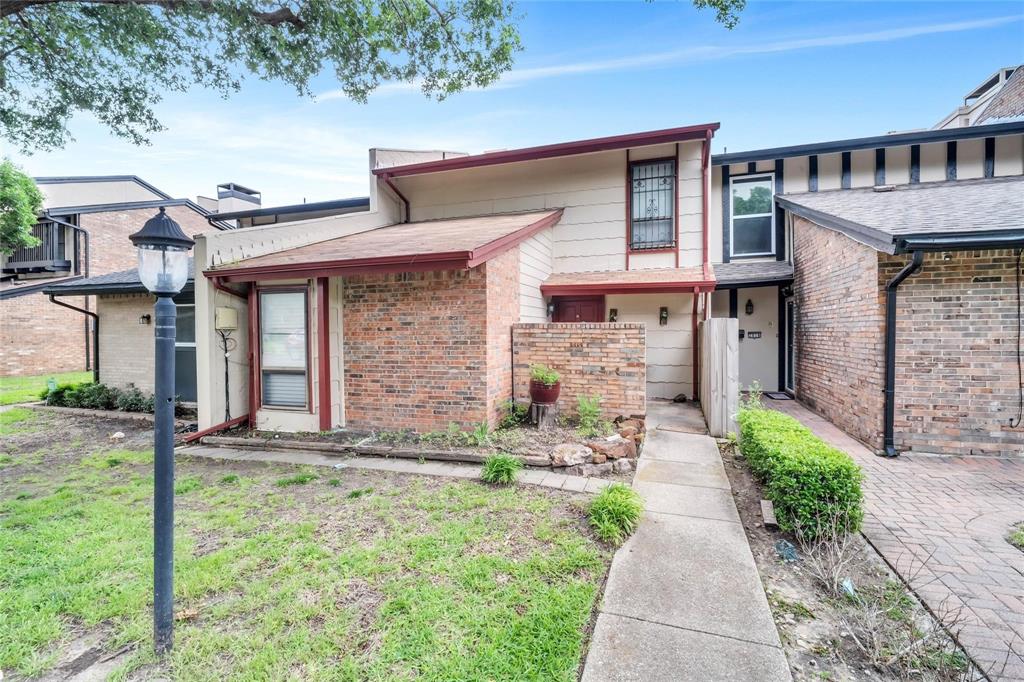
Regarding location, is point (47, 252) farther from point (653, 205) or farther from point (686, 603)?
point (686, 603)

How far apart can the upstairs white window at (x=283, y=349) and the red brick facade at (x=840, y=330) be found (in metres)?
8.33

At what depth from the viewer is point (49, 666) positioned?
2.18 meters

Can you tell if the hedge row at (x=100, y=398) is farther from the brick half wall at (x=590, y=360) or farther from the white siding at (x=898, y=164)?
the white siding at (x=898, y=164)

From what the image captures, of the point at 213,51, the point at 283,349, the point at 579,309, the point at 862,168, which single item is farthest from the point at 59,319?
the point at 862,168

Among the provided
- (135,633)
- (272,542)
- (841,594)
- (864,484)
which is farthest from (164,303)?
(864,484)

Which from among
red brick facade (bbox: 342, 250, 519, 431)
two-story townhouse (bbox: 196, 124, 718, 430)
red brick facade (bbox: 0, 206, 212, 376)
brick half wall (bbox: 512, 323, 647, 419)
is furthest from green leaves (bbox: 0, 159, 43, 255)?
brick half wall (bbox: 512, 323, 647, 419)

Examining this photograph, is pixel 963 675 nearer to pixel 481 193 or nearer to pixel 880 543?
pixel 880 543

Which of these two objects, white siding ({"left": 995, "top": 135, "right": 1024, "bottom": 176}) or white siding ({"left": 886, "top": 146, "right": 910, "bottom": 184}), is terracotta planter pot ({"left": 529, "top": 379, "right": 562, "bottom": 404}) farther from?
white siding ({"left": 995, "top": 135, "right": 1024, "bottom": 176})

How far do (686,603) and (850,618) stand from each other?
0.95 m

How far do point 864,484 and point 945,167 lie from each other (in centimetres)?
957

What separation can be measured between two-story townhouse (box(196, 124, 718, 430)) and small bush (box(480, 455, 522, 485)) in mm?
1324

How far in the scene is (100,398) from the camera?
922 cm

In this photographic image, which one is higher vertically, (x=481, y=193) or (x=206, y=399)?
(x=481, y=193)

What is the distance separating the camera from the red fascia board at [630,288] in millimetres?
7621
